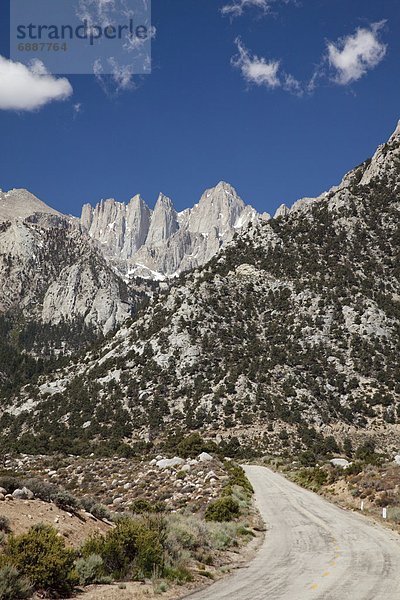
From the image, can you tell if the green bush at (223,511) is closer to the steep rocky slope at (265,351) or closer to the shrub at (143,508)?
the shrub at (143,508)

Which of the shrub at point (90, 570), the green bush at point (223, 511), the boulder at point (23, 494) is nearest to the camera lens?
the shrub at point (90, 570)

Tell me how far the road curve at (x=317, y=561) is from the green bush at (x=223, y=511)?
202 cm

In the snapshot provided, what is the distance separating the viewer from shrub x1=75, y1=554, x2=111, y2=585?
472 inches

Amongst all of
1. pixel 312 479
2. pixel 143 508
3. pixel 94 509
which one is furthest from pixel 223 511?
pixel 312 479

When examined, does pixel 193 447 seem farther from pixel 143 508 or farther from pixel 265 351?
pixel 265 351

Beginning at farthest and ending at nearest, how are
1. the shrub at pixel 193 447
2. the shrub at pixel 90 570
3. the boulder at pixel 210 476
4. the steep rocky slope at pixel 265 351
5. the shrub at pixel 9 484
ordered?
the steep rocky slope at pixel 265 351 < the shrub at pixel 193 447 < the boulder at pixel 210 476 < the shrub at pixel 9 484 < the shrub at pixel 90 570

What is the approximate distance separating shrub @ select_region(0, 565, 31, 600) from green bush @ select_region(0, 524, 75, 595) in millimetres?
280

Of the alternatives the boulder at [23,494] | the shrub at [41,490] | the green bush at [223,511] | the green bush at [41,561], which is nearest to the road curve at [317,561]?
the green bush at [223,511]

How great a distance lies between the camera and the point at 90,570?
39.7ft

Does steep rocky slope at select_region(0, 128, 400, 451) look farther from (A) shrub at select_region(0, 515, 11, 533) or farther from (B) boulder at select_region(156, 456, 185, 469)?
(A) shrub at select_region(0, 515, 11, 533)

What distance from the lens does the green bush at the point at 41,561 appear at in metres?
10.6

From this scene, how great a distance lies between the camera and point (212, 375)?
79.6m

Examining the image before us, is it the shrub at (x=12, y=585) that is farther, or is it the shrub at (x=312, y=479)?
the shrub at (x=312, y=479)

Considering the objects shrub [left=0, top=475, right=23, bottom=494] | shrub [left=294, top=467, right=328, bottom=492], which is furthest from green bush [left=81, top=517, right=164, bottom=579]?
shrub [left=294, top=467, right=328, bottom=492]
